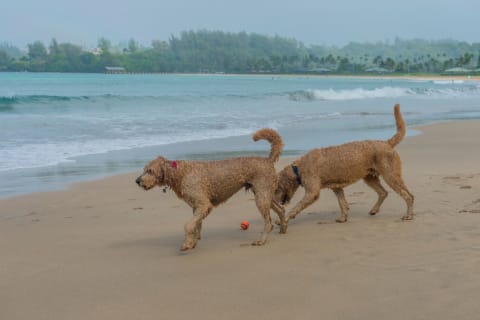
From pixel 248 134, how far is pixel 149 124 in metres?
5.05

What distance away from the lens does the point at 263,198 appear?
21.4ft

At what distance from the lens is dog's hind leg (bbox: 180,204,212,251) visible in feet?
19.9

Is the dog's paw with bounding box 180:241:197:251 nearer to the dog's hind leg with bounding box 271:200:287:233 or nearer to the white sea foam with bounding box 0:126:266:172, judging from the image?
the dog's hind leg with bounding box 271:200:287:233

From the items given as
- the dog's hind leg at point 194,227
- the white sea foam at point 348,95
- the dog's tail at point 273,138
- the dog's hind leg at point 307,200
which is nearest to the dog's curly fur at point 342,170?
the dog's hind leg at point 307,200

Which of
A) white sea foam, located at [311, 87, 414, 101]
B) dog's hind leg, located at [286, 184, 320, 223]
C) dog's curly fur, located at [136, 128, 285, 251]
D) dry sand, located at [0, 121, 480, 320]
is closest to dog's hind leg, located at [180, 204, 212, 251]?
dog's curly fur, located at [136, 128, 285, 251]

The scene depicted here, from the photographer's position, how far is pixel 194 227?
6.09 meters

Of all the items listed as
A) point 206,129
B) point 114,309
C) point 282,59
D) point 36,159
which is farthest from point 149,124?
point 282,59

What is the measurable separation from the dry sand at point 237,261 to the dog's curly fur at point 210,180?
0.42m

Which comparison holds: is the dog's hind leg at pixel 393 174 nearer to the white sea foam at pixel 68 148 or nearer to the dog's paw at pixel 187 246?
the dog's paw at pixel 187 246

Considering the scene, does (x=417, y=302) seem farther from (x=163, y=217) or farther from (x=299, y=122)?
(x=299, y=122)

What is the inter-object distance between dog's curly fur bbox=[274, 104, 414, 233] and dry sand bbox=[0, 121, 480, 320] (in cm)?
40

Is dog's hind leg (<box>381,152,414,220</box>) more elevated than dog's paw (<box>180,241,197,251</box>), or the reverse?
dog's hind leg (<box>381,152,414,220</box>)

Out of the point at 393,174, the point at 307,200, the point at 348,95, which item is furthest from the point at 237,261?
the point at 348,95

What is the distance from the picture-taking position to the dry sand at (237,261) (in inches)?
175
